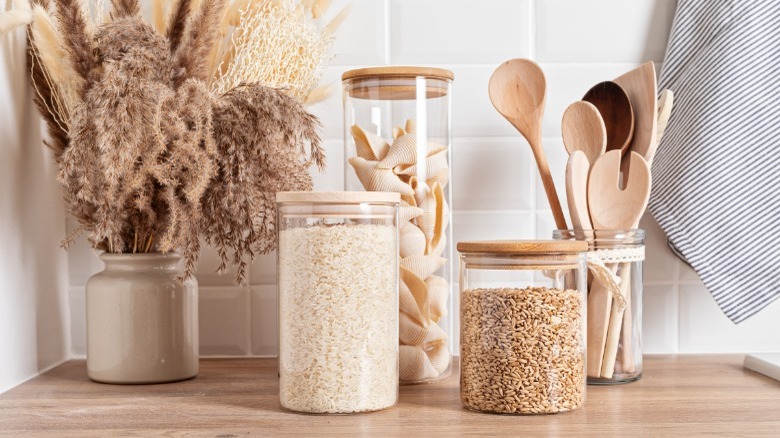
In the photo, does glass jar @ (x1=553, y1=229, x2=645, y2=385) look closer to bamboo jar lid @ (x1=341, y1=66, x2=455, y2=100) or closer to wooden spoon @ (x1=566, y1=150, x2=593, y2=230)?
wooden spoon @ (x1=566, y1=150, x2=593, y2=230)

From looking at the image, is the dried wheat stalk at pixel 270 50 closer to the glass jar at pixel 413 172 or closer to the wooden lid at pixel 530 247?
the glass jar at pixel 413 172

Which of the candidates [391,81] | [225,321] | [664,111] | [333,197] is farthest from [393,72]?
[225,321]

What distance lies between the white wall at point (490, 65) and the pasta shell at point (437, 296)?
0.64 feet

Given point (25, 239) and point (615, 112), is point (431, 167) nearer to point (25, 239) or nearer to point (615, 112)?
point (615, 112)

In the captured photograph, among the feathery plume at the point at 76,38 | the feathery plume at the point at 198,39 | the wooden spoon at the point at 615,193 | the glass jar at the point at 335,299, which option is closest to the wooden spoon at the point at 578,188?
the wooden spoon at the point at 615,193

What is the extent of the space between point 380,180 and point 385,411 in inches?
9.6

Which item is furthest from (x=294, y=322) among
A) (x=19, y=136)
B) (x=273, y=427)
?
(x=19, y=136)

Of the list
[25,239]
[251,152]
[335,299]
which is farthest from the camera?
[25,239]

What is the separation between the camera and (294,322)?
661mm

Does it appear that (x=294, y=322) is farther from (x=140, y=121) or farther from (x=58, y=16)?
(x=58, y=16)

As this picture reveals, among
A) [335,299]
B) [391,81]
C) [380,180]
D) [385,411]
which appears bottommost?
[385,411]

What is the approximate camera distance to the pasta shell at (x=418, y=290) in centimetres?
80

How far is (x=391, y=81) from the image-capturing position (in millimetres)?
819

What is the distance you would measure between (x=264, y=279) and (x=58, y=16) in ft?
1.37
